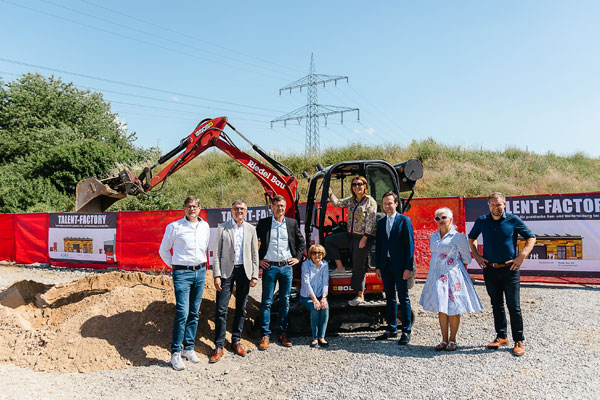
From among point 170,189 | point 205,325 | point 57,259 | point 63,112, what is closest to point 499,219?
Result: point 205,325

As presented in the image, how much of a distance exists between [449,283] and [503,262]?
0.69 metres

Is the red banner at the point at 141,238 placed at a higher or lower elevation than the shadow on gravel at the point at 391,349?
higher

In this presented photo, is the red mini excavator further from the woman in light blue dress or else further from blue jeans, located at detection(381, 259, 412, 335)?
the woman in light blue dress

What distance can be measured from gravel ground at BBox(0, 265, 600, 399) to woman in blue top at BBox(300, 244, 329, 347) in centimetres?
28

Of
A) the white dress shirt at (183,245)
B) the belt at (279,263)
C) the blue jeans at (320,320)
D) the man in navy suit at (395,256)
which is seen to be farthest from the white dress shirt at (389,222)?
the white dress shirt at (183,245)

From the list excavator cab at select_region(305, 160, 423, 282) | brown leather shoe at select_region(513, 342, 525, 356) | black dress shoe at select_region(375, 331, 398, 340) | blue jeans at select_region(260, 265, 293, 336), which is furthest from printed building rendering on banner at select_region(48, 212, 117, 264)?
brown leather shoe at select_region(513, 342, 525, 356)

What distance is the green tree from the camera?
23578 millimetres

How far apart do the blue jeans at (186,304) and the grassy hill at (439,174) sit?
43.3ft

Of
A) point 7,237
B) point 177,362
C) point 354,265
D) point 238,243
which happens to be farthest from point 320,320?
point 7,237

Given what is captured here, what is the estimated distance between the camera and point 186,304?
197 inches

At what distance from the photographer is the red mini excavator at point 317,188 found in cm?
588

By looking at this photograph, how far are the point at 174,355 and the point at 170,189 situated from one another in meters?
19.9

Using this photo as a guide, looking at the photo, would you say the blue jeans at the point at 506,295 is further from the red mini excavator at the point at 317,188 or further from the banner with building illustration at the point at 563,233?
the banner with building illustration at the point at 563,233

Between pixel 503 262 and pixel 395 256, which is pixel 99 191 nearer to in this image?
pixel 395 256
